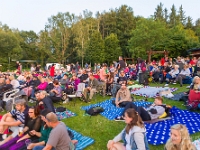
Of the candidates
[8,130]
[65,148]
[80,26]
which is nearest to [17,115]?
[8,130]

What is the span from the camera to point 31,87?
35.0 ft

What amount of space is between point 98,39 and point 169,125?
36.8m

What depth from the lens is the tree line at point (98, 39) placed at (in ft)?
122

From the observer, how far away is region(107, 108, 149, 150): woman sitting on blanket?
352cm

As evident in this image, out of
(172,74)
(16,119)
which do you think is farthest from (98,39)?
(16,119)

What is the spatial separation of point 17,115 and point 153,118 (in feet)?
12.5

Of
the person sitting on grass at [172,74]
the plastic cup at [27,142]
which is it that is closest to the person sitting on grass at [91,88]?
the person sitting on grass at [172,74]

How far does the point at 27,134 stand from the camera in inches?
→ 184

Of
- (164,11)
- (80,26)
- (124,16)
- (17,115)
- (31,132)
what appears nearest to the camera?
(31,132)

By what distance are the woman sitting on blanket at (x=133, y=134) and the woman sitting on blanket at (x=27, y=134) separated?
176 cm

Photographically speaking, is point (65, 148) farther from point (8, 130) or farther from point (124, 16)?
point (124, 16)

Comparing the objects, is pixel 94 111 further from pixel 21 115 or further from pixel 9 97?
pixel 9 97

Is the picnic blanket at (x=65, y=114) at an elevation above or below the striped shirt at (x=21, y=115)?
below

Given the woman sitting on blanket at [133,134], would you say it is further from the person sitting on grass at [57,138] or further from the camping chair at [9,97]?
the camping chair at [9,97]
